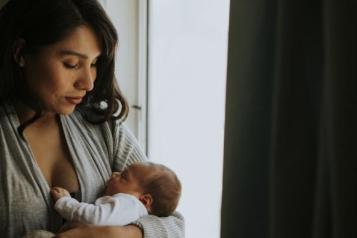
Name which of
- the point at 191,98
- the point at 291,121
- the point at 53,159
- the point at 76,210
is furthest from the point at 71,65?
the point at 191,98

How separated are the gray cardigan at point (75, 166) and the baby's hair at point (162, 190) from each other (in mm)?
37

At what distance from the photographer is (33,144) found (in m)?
1.33

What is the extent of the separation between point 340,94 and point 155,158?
54.3 inches

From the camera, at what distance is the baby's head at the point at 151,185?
1363mm

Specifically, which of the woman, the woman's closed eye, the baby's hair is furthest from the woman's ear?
the baby's hair

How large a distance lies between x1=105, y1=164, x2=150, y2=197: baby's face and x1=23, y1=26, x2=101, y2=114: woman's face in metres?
0.22

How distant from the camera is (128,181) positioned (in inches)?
53.5

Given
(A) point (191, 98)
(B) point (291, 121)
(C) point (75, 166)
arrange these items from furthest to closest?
(A) point (191, 98) < (C) point (75, 166) < (B) point (291, 121)

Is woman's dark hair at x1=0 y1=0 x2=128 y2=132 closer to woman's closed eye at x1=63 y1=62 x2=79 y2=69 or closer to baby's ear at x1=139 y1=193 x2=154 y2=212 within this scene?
woman's closed eye at x1=63 y1=62 x2=79 y2=69

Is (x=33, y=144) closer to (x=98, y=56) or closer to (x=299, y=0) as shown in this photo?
(x=98, y=56)

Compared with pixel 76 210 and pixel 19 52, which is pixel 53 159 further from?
pixel 19 52

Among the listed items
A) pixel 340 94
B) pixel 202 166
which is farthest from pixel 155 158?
pixel 340 94

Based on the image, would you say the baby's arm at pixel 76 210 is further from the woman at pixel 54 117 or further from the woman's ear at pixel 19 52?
the woman's ear at pixel 19 52

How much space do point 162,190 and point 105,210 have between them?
0.61 ft
